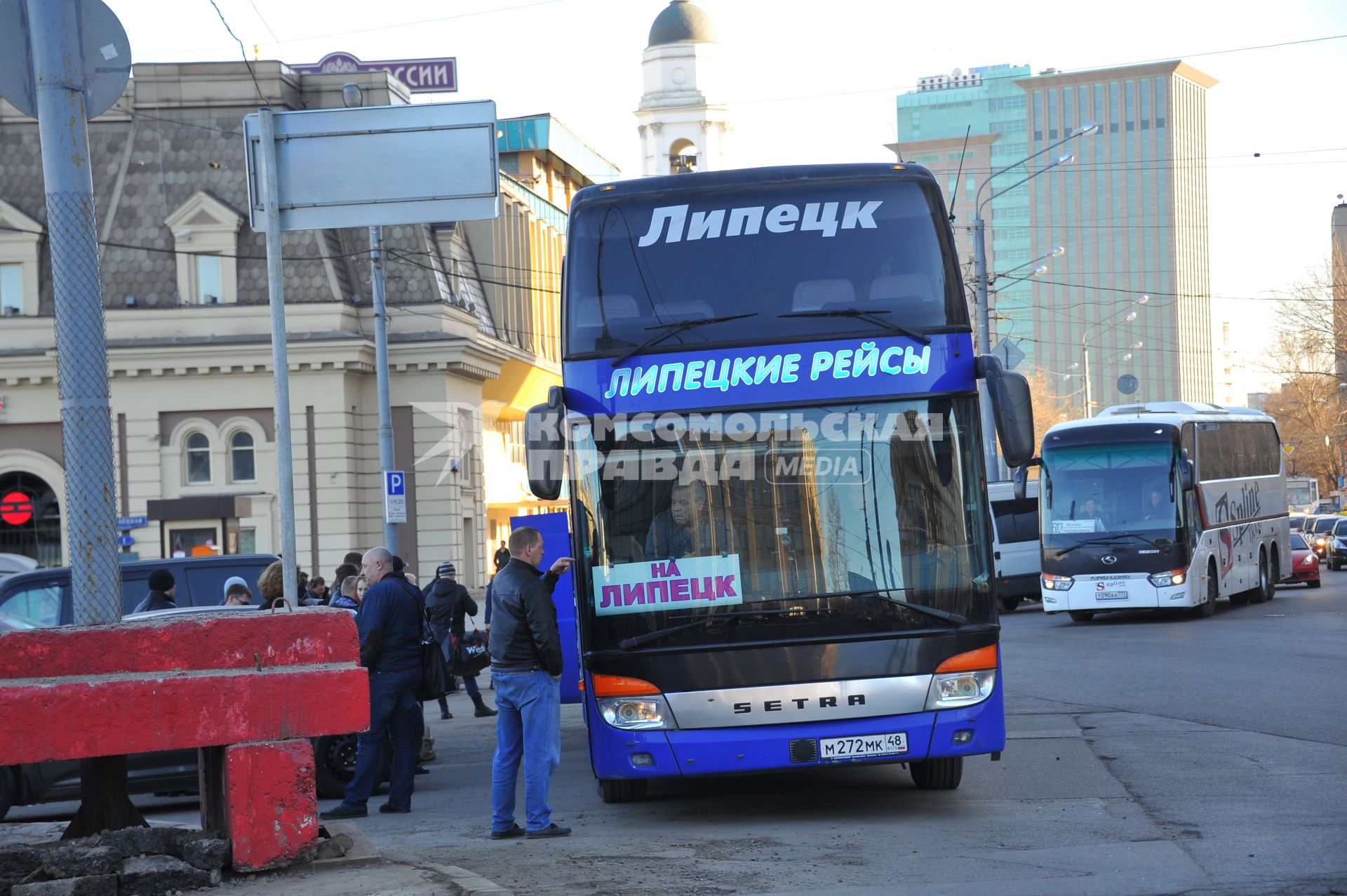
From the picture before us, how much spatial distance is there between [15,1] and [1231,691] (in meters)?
12.6

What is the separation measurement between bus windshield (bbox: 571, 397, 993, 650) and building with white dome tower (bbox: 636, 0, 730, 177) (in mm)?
66811

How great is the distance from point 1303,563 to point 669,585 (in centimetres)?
3291

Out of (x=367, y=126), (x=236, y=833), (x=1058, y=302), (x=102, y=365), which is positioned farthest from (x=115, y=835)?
(x=1058, y=302)

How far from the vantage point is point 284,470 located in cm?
1095

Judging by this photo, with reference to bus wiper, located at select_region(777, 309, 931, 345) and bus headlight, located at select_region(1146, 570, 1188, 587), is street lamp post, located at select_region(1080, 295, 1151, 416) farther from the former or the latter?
bus wiper, located at select_region(777, 309, 931, 345)

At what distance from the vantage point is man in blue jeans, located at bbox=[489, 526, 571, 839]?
9.20m

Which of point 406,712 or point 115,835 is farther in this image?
point 406,712

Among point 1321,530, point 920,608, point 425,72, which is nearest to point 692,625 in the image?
point 920,608

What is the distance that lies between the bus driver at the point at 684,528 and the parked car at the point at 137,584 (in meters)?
5.78

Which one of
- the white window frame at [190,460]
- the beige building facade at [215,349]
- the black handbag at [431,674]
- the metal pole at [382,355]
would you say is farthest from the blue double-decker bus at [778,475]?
the white window frame at [190,460]

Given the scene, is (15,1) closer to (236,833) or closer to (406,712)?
(236,833)

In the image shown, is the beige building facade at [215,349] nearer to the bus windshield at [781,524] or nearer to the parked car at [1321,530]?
the bus windshield at [781,524]

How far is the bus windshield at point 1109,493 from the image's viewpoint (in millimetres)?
25578

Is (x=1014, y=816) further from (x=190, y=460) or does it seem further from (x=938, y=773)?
(x=190, y=460)
